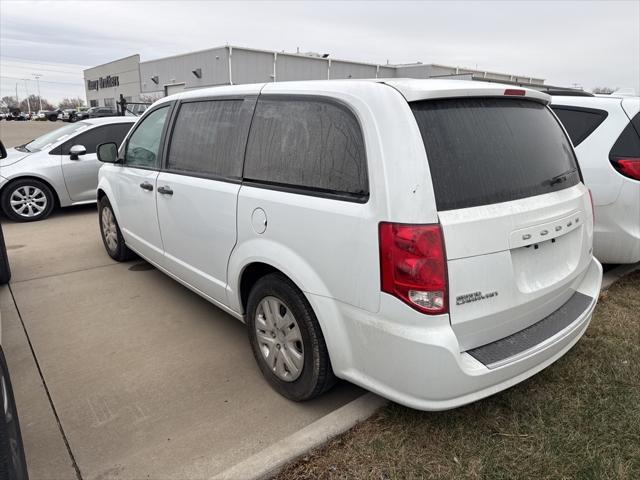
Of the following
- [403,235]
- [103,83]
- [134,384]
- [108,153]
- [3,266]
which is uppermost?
[103,83]

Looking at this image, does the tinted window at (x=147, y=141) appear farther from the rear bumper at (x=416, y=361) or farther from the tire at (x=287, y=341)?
the rear bumper at (x=416, y=361)

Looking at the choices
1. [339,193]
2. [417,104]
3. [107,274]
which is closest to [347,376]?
[339,193]

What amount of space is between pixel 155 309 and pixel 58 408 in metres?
1.40

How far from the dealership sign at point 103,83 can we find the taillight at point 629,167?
189ft

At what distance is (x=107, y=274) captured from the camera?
4949 mm

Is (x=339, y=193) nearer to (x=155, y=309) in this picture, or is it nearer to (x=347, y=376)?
(x=347, y=376)

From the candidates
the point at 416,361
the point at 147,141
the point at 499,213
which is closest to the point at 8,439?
the point at 416,361

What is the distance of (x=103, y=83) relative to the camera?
58.4 m

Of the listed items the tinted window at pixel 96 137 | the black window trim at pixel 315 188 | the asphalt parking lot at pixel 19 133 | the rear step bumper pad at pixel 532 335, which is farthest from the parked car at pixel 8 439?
the asphalt parking lot at pixel 19 133

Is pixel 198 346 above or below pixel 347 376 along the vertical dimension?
below

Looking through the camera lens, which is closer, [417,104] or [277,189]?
[417,104]

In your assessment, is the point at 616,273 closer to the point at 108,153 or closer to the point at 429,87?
the point at 429,87

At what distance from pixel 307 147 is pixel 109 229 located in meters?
3.63

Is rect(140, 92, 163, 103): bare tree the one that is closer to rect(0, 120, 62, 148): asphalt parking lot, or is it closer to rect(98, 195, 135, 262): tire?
rect(0, 120, 62, 148): asphalt parking lot
